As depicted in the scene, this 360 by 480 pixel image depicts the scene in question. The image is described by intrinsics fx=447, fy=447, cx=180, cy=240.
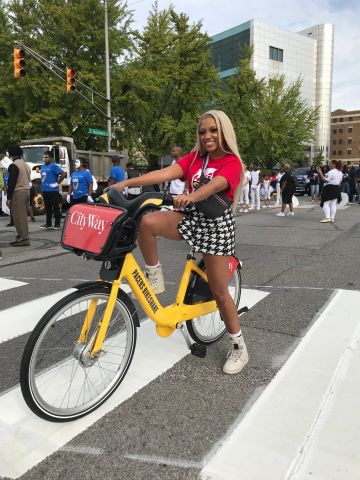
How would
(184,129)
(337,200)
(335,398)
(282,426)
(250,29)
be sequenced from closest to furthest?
(282,426)
(335,398)
(337,200)
(184,129)
(250,29)

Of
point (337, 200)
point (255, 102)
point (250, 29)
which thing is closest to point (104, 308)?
point (337, 200)

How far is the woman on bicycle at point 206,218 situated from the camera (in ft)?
9.32

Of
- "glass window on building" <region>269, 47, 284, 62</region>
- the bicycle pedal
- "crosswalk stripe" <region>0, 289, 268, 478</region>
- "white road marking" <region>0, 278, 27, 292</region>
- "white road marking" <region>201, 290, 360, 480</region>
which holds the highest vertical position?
"glass window on building" <region>269, 47, 284, 62</region>

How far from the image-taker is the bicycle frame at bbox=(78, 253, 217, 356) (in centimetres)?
256

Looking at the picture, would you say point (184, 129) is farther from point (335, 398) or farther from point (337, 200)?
point (335, 398)

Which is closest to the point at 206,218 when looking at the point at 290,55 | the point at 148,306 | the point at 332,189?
the point at 148,306

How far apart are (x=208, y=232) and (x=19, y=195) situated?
6407 millimetres

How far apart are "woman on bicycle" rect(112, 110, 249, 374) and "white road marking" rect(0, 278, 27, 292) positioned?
2986 mm

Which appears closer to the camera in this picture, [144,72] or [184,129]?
[144,72]

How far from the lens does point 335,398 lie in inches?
110

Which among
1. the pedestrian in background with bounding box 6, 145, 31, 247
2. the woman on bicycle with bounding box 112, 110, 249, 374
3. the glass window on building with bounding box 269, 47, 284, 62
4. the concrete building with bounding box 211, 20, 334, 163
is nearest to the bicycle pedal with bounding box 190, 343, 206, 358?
the woman on bicycle with bounding box 112, 110, 249, 374

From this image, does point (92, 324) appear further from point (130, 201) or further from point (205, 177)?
point (205, 177)

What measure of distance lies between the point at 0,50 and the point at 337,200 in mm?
22433

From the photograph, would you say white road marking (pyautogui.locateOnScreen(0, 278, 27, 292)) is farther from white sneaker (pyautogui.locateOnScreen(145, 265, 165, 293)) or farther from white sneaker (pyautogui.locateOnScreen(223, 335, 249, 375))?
white sneaker (pyautogui.locateOnScreen(223, 335, 249, 375))
